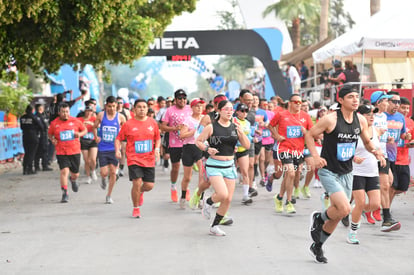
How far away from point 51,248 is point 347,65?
40.4ft

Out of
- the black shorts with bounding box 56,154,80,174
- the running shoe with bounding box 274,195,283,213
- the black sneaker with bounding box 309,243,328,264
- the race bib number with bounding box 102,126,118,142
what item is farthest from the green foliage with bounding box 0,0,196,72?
the black sneaker with bounding box 309,243,328,264

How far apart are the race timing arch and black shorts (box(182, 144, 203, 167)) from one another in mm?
15167

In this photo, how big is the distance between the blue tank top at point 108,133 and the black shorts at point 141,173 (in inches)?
79.7

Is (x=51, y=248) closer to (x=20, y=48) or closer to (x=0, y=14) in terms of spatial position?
(x=0, y=14)

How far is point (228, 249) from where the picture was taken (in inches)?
319

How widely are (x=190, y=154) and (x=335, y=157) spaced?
15.4 ft

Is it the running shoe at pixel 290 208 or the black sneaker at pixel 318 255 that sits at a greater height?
the black sneaker at pixel 318 255

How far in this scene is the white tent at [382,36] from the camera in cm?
1720

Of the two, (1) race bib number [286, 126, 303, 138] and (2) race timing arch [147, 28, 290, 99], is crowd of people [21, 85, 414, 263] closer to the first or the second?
(1) race bib number [286, 126, 303, 138]

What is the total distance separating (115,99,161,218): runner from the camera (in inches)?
430

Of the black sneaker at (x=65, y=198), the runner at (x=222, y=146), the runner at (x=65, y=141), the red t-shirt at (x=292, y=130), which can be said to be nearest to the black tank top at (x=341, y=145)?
the runner at (x=222, y=146)

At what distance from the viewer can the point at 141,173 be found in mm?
10969

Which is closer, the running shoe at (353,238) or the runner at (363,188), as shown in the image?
the runner at (363,188)

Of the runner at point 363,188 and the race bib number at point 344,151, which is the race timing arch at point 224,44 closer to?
the runner at point 363,188
